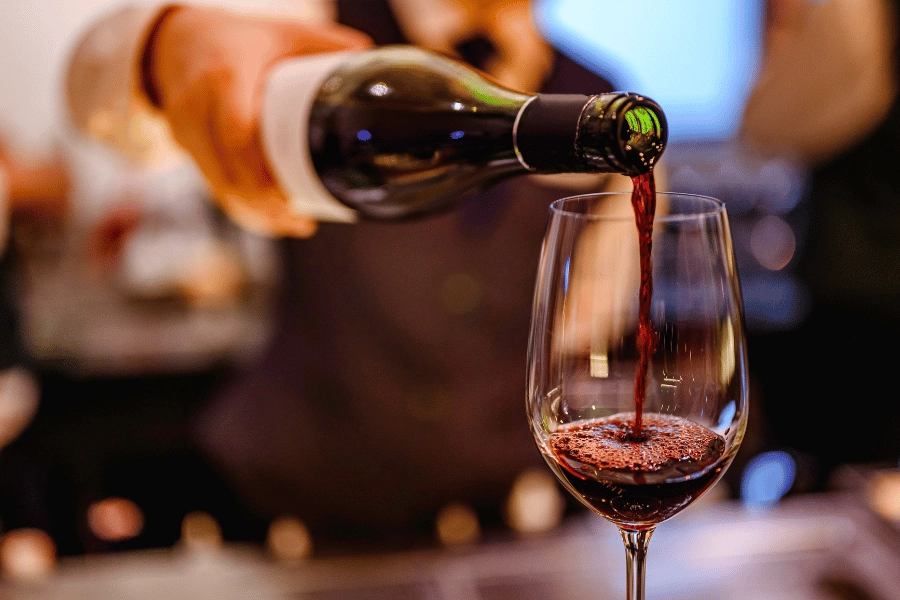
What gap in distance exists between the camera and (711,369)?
60 centimetres

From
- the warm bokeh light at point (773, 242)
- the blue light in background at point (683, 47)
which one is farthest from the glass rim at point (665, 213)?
the blue light in background at point (683, 47)

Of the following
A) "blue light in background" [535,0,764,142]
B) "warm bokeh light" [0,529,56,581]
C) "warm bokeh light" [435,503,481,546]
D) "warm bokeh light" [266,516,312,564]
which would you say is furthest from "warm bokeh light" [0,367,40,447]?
"blue light in background" [535,0,764,142]

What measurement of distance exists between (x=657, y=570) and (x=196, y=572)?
506 mm

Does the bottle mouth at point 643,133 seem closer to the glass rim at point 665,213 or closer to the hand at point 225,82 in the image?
the glass rim at point 665,213

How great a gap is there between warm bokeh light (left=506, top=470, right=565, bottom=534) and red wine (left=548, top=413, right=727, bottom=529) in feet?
3.26

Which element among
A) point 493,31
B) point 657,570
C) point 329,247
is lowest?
point 657,570

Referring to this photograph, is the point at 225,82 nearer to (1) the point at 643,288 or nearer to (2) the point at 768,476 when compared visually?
(1) the point at 643,288

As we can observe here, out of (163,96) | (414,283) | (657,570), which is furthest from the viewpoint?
(414,283)

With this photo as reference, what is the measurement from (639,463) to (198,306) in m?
2.14

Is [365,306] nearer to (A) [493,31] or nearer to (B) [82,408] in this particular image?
(A) [493,31]

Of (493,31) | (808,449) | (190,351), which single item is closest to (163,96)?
(493,31)

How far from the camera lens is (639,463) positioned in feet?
1.93

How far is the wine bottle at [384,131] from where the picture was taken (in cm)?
66

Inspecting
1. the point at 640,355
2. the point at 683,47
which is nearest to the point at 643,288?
the point at 640,355
